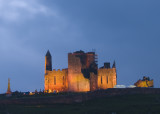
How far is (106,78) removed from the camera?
3391 inches

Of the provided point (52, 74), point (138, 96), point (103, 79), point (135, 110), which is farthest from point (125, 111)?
point (52, 74)

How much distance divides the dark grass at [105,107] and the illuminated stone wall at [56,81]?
21732mm

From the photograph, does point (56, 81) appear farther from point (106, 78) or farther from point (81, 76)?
point (106, 78)

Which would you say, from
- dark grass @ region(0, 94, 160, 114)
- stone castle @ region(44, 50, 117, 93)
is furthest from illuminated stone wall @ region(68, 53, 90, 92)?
dark grass @ region(0, 94, 160, 114)

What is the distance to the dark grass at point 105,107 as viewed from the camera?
56.2m

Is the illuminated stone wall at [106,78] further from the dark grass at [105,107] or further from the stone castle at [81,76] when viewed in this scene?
the dark grass at [105,107]

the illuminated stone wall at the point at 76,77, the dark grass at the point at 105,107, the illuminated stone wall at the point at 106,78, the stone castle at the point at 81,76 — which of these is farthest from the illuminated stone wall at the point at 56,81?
the dark grass at the point at 105,107

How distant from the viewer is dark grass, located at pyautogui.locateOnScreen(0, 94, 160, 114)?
56.2m

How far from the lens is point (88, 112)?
56.4 meters

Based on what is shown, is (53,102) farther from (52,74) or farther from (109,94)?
(52,74)

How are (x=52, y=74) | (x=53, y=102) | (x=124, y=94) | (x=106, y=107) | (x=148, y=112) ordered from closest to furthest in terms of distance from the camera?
(x=148, y=112)
(x=106, y=107)
(x=53, y=102)
(x=124, y=94)
(x=52, y=74)

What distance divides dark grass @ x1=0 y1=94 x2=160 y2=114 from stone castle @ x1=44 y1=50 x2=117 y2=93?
47.5 ft

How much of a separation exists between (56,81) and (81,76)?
9.67 m

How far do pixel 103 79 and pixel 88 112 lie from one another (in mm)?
30137
